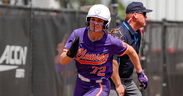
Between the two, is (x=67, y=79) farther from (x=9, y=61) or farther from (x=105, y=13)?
(x=105, y=13)

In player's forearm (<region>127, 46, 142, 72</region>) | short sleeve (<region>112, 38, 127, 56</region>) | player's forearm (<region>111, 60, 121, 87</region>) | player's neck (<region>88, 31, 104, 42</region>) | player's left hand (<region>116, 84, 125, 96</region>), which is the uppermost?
player's neck (<region>88, 31, 104, 42</region>)

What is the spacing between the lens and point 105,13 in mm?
6289

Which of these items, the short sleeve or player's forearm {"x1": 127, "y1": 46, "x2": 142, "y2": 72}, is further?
player's forearm {"x1": 127, "y1": 46, "x2": 142, "y2": 72}

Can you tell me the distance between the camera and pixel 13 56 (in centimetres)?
894

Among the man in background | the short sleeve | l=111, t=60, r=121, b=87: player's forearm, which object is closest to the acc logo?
the man in background

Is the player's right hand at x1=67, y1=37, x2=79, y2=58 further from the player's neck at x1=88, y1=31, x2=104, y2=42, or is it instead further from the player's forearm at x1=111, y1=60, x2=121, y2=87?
the player's forearm at x1=111, y1=60, x2=121, y2=87

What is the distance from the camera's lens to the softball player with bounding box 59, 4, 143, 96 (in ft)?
20.6

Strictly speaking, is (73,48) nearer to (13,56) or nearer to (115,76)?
(115,76)

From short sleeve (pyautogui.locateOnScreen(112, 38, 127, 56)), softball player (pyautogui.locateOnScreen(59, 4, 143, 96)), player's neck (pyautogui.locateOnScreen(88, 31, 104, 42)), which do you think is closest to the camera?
softball player (pyautogui.locateOnScreen(59, 4, 143, 96))

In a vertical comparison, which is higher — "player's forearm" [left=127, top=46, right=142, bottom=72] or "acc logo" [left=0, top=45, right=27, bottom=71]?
"player's forearm" [left=127, top=46, right=142, bottom=72]

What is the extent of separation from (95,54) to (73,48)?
0.65 m

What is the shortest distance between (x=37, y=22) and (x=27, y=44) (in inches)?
19.9

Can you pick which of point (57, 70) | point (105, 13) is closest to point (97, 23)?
point (105, 13)

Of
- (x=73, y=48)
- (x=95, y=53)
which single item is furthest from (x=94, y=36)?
(x=73, y=48)
